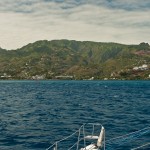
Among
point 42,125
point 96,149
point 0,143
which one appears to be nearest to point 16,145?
point 0,143

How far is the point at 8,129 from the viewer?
53.2 m

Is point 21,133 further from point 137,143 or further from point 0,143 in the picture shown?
point 137,143

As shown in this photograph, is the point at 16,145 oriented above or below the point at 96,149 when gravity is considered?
below

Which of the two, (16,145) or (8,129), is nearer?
(16,145)

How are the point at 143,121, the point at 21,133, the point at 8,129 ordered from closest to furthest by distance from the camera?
the point at 21,133
the point at 8,129
the point at 143,121

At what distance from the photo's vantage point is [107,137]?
4569 cm

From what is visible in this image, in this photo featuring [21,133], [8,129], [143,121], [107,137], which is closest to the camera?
[107,137]

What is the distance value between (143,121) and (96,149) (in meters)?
40.6

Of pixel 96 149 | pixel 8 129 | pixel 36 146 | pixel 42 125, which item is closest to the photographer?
pixel 96 149

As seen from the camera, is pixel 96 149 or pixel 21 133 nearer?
pixel 96 149

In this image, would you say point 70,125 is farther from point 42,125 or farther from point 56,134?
point 56,134

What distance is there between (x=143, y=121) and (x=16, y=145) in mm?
29303

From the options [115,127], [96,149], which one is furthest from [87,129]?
[96,149]

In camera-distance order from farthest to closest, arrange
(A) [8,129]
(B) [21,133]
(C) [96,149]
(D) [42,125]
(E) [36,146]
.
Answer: (D) [42,125]
(A) [8,129]
(B) [21,133]
(E) [36,146]
(C) [96,149]
